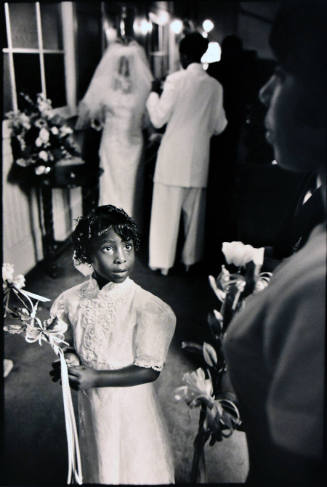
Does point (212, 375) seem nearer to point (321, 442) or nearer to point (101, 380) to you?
point (101, 380)

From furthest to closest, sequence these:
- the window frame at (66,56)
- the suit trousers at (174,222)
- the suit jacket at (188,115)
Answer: the window frame at (66,56), the suit jacket at (188,115), the suit trousers at (174,222)

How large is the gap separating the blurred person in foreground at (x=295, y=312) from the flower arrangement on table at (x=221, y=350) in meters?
0.18

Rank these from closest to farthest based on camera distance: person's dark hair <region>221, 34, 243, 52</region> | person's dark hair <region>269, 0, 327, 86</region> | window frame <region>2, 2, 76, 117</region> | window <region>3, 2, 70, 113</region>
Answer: person's dark hair <region>269, 0, 327, 86</region>, person's dark hair <region>221, 34, 243, 52</region>, window <region>3, 2, 70, 113</region>, window frame <region>2, 2, 76, 117</region>

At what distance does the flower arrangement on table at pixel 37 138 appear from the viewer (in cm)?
188

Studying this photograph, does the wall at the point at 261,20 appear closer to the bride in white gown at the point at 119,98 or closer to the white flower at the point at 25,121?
the bride in white gown at the point at 119,98

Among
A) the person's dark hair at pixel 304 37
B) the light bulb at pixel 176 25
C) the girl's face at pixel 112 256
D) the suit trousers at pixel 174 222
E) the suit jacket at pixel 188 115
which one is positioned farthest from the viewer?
the light bulb at pixel 176 25

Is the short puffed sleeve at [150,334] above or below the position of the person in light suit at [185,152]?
below

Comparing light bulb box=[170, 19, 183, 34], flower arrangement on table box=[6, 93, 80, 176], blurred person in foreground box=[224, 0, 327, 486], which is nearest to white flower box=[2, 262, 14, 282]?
blurred person in foreground box=[224, 0, 327, 486]

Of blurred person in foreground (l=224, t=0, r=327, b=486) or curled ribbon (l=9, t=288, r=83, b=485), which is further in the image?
curled ribbon (l=9, t=288, r=83, b=485)

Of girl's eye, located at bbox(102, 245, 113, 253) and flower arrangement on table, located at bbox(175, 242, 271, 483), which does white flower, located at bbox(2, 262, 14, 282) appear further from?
flower arrangement on table, located at bbox(175, 242, 271, 483)

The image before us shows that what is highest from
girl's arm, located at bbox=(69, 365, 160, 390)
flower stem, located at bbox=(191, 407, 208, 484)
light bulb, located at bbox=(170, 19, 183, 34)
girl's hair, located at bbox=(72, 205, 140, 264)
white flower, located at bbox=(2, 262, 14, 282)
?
light bulb, located at bbox=(170, 19, 183, 34)

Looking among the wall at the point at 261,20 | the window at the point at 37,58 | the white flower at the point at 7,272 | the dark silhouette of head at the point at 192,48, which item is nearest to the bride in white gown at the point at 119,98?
the window at the point at 37,58

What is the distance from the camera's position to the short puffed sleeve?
0.65 m

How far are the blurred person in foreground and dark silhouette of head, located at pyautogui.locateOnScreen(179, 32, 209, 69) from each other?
135 cm
